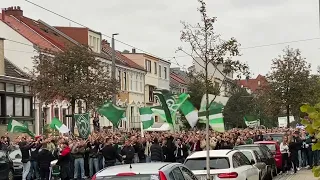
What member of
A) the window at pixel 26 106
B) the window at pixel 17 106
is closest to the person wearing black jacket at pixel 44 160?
the window at pixel 17 106

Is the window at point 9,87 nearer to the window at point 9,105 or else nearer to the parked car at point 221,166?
the window at point 9,105

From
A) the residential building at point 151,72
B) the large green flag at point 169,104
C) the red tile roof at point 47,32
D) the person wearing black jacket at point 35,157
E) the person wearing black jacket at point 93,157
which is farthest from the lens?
the residential building at point 151,72

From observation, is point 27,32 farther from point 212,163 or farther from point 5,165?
point 212,163

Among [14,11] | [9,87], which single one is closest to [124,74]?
[14,11]

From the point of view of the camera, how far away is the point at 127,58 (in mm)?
71312

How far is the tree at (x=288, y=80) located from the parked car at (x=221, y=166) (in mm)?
28776

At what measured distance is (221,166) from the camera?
1680cm

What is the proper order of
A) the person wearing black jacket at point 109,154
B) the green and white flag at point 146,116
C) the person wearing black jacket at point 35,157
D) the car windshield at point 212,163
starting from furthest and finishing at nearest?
1. the green and white flag at point 146,116
2. the person wearing black jacket at point 109,154
3. the person wearing black jacket at point 35,157
4. the car windshield at point 212,163

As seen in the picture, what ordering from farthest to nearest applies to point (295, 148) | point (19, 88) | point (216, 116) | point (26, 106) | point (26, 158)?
1. point (26, 106)
2. point (19, 88)
3. point (295, 148)
4. point (26, 158)
5. point (216, 116)

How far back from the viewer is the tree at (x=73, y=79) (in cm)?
3678

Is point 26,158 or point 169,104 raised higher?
point 169,104

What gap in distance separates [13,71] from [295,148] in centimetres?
2416

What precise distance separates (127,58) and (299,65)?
2784 cm

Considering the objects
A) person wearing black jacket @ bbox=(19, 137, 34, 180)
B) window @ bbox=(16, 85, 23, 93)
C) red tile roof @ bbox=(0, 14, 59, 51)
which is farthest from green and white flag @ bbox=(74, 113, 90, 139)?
red tile roof @ bbox=(0, 14, 59, 51)
